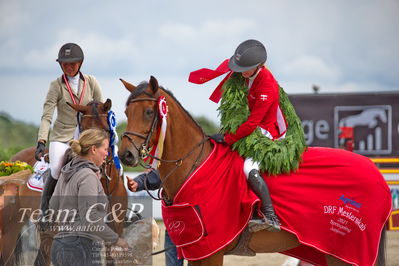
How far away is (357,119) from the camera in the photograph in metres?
13.6

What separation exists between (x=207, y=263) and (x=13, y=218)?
9.15ft

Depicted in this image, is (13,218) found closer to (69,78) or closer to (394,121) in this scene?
(69,78)

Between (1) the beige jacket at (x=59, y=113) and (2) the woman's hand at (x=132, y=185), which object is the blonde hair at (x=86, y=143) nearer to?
(2) the woman's hand at (x=132, y=185)

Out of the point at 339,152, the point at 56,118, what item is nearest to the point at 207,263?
the point at 339,152

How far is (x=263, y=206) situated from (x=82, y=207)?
1.67 m

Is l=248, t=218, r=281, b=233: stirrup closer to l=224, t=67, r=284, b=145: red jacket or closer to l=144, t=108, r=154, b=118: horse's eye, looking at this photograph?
l=224, t=67, r=284, b=145: red jacket

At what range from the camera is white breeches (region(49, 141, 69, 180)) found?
17.6 feet

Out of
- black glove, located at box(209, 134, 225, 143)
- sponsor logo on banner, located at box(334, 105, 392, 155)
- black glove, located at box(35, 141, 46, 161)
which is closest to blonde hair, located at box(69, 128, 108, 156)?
black glove, located at box(209, 134, 225, 143)

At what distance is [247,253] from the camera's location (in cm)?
487

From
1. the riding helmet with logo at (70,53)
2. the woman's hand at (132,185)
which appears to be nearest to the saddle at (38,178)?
the riding helmet with logo at (70,53)

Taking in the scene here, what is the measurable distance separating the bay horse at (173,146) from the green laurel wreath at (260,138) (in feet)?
0.92

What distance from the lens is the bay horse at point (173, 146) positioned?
433cm

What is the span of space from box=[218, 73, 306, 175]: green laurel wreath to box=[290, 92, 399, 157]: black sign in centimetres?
875

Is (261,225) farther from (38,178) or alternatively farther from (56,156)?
(38,178)
